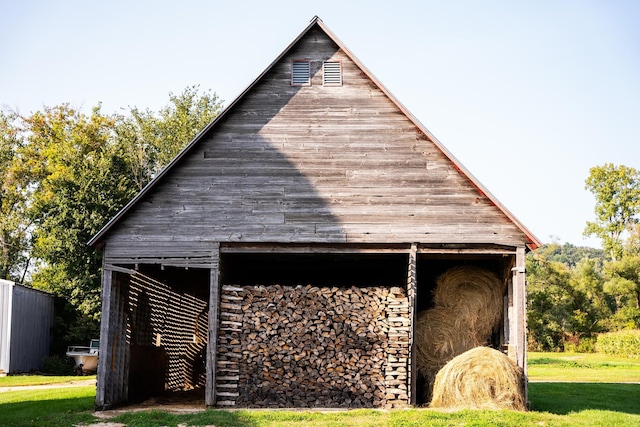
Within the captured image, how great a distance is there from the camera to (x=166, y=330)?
21.4 m

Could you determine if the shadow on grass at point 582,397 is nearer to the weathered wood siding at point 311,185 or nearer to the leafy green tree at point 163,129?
the weathered wood siding at point 311,185

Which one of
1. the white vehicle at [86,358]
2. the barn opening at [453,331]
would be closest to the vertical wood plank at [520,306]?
the barn opening at [453,331]

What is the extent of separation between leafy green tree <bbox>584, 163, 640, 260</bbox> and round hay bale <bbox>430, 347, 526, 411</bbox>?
51.2 metres

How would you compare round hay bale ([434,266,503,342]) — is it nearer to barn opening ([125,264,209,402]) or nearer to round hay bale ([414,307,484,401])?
round hay bale ([414,307,484,401])

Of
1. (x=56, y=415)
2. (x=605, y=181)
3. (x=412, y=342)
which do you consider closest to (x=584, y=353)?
(x=605, y=181)

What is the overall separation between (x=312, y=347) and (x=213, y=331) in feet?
6.80

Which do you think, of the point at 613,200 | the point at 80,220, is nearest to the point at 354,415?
the point at 80,220

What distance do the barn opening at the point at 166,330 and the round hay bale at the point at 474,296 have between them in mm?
6444

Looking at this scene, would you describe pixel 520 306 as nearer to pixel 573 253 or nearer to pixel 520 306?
pixel 520 306

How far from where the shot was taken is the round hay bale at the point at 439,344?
1738 centimetres

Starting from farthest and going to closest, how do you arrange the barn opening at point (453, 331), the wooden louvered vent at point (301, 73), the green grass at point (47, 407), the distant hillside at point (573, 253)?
the distant hillside at point (573, 253), the barn opening at point (453, 331), the wooden louvered vent at point (301, 73), the green grass at point (47, 407)

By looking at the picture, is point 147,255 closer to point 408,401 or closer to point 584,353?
point 408,401

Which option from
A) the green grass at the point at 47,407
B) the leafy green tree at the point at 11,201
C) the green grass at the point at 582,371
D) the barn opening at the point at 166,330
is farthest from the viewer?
the leafy green tree at the point at 11,201

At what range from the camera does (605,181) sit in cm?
6438
